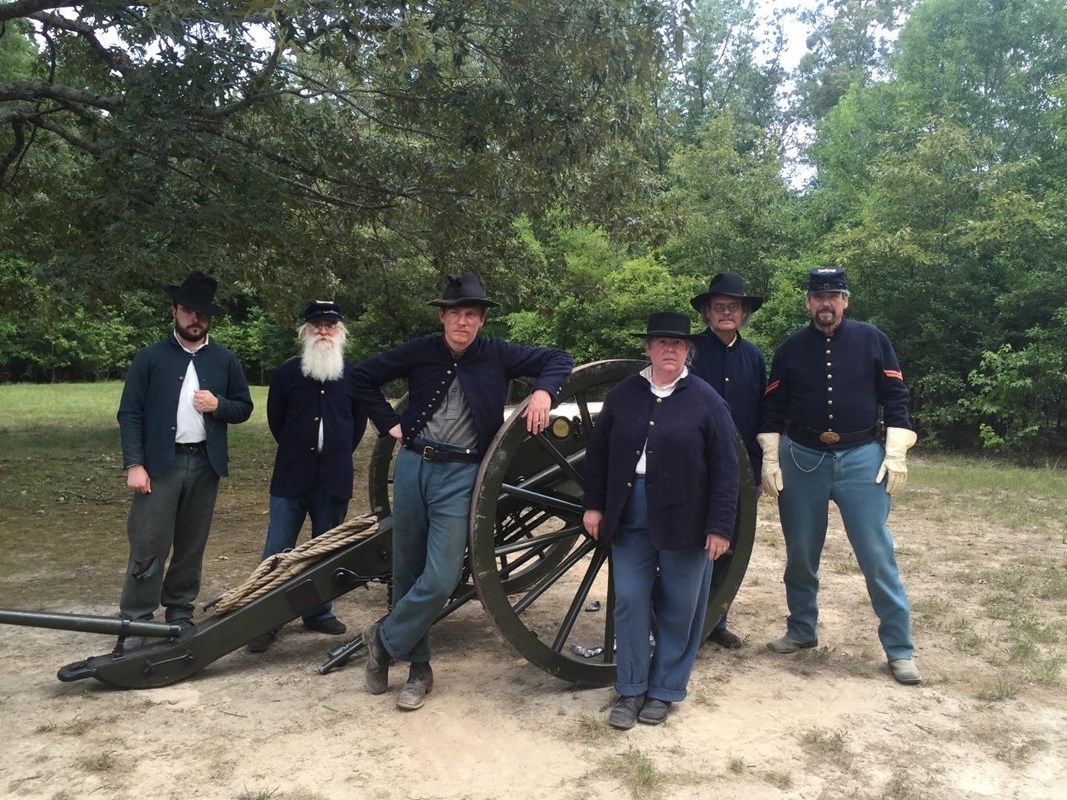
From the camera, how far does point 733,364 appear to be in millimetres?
4348

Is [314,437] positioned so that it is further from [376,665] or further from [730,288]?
[730,288]

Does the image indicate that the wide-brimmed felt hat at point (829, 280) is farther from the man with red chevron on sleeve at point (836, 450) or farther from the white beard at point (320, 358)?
the white beard at point (320, 358)

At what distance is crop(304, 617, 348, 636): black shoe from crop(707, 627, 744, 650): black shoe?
1.88m

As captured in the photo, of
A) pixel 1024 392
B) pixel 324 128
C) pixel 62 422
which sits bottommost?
pixel 62 422

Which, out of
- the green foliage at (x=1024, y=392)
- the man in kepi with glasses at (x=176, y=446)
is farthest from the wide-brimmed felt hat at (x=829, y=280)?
the green foliage at (x=1024, y=392)

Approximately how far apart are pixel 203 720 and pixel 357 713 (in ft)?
1.92

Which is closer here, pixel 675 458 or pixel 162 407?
pixel 675 458

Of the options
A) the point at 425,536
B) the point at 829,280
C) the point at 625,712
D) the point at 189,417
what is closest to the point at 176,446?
the point at 189,417

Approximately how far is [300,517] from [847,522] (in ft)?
8.85

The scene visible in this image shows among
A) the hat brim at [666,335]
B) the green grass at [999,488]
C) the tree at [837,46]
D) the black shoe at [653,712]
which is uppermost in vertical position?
the tree at [837,46]

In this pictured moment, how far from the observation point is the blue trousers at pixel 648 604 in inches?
137

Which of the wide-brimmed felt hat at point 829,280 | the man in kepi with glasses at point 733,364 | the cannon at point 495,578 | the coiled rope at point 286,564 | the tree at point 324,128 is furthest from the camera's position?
the tree at point 324,128

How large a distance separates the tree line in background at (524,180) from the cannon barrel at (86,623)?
9.76ft

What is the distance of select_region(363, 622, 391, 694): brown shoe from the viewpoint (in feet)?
12.2
